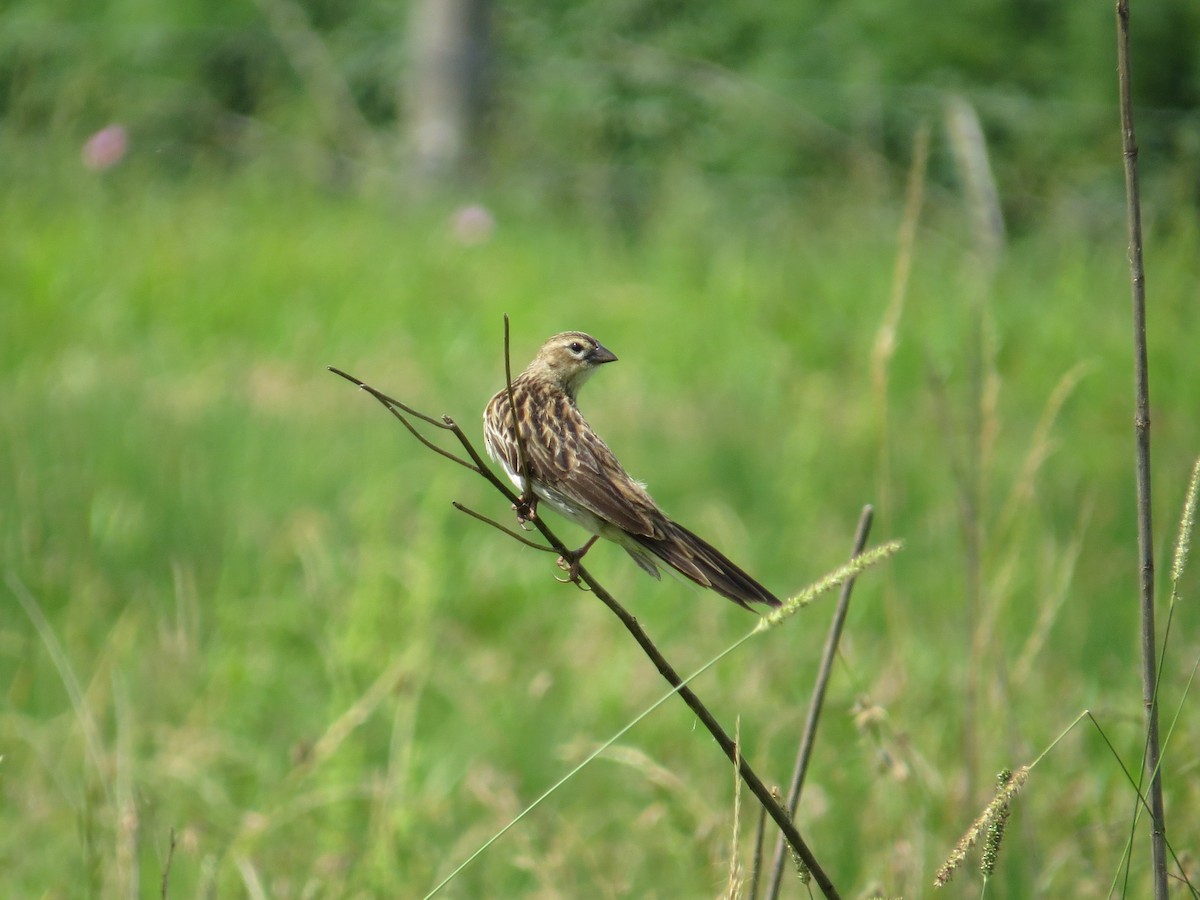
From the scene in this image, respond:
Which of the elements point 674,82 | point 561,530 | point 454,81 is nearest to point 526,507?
point 561,530

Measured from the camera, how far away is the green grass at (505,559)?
142 inches

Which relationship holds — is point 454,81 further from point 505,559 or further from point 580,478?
point 580,478

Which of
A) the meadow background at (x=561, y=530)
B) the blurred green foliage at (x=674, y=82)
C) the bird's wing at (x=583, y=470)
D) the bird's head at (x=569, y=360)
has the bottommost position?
the blurred green foliage at (x=674, y=82)

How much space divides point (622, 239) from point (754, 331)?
96.1 inches

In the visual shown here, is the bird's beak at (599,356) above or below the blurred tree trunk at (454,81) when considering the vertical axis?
above

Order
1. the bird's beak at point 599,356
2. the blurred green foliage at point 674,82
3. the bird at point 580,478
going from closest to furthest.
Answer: the bird at point 580,478 → the bird's beak at point 599,356 → the blurred green foliage at point 674,82

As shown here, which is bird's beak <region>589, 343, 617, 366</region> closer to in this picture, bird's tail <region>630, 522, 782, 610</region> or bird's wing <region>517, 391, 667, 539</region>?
bird's wing <region>517, 391, 667, 539</region>

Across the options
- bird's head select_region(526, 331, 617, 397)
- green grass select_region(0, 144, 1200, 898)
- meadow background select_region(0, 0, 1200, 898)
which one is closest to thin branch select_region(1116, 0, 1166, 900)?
meadow background select_region(0, 0, 1200, 898)

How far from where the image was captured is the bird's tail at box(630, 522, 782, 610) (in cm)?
175

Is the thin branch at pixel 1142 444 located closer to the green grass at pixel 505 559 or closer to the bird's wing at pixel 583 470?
the bird's wing at pixel 583 470

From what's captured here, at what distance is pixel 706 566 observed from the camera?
186 centimetres

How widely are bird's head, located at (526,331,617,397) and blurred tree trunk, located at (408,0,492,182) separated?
9870mm

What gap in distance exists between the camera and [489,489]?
6352 millimetres

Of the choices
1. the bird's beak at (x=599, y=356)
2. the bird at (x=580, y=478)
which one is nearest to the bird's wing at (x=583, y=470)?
the bird at (x=580, y=478)
